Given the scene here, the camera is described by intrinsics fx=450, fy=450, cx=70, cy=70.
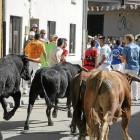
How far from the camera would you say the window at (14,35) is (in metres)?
17.0

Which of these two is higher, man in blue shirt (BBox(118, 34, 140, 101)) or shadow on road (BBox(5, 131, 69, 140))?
man in blue shirt (BBox(118, 34, 140, 101))

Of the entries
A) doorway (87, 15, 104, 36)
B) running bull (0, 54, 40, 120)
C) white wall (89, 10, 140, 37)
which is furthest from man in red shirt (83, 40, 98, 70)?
doorway (87, 15, 104, 36)

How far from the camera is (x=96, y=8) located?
3353 cm

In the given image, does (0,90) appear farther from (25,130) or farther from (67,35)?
(67,35)

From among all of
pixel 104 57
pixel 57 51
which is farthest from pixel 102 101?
pixel 104 57

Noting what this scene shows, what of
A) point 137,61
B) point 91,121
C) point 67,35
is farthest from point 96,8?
point 91,121

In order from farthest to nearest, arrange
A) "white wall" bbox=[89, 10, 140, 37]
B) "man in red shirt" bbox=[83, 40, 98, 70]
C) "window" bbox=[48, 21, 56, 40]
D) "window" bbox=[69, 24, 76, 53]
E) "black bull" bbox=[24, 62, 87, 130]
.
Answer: "white wall" bbox=[89, 10, 140, 37]
"window" bbox=[69, 24, 76, 53]
"window" bbox=[48, 21, 56, 40]
"man in red shirt" bbox=[83, 40, 98, 70]
"black bull" bbox=[24, 62, 87, 130]

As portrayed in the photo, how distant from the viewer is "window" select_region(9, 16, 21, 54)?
55.6 ft

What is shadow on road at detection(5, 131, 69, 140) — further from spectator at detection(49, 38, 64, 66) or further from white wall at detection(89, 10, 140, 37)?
white wall at detection(89, 10, 140, 37)

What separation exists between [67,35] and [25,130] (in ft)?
47.2

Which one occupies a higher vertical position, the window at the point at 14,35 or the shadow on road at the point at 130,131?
the window at the point at 14,35

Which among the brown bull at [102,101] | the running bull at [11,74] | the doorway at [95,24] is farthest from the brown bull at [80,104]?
the doorway at [95,24]

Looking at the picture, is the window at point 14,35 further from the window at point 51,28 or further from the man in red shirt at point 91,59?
the man in red shirt at point 91,59

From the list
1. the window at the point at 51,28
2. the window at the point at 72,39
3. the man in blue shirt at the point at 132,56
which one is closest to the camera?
the man in blue shirt at the point at 132,56
